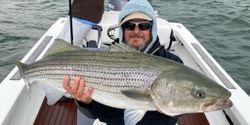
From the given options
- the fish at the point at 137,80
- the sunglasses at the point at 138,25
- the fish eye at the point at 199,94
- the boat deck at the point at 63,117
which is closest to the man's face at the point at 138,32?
the sunglasses at the point at 138,25

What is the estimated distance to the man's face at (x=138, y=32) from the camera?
335cm

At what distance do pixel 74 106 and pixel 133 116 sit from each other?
2632 mm

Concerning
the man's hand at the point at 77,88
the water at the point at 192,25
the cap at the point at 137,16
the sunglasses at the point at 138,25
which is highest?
the cap at the point at 137,16

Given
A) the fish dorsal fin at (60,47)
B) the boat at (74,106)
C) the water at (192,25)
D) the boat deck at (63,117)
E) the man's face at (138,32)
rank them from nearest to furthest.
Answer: the fish dorsal fin at (60,47), the man's face at (138,32), the boat at (74,106), the boat deck at (63,117), the water at (192,25)

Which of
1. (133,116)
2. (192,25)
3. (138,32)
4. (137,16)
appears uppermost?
(137,16)

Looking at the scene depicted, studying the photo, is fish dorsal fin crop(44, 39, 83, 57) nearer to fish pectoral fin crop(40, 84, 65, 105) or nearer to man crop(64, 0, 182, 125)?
fish pectoral fin crop(40, 84, 65, 105)

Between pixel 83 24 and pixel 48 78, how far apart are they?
308cm

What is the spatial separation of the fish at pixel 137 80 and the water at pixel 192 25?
5.26 metres

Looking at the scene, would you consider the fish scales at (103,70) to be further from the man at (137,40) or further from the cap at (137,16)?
the cap at (137,16)

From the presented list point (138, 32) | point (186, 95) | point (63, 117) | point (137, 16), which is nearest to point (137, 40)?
point (138, 32)

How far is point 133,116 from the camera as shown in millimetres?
2766

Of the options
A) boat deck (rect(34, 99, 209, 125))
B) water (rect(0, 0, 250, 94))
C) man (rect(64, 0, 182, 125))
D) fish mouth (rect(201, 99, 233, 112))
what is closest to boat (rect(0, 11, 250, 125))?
boat deck (rect(34, 99, 209, 125))

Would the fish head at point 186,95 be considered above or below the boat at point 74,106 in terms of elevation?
above

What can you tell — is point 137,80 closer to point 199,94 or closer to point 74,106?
point 199,94
